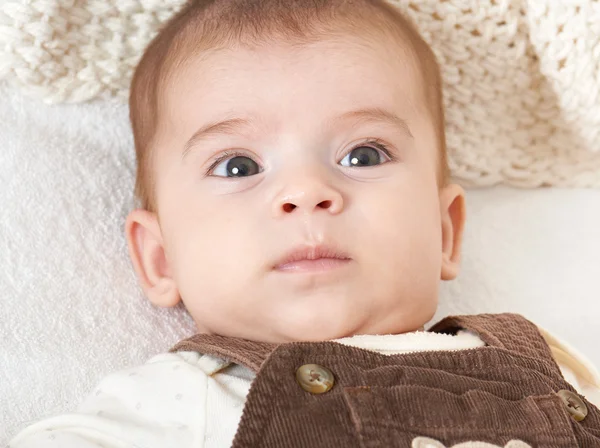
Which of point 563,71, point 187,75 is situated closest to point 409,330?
point 187,75

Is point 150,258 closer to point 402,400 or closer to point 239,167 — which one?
point 239,167

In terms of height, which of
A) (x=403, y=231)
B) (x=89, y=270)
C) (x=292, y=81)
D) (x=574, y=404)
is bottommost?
(x=89, y=270)

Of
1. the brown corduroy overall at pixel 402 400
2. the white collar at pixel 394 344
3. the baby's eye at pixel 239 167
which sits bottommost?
the white collar at pixel 394 344

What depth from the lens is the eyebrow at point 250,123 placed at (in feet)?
4.17

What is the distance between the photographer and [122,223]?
149 cm

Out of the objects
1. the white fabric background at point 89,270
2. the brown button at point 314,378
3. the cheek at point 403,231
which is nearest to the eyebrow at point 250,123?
the cheek at point 403,231

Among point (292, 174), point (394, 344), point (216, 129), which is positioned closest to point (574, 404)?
point (394, 344)

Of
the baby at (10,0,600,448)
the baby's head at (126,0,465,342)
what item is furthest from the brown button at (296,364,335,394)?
the baby's head at (126,0,465,342)

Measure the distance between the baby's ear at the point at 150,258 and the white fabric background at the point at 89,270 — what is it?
30mm

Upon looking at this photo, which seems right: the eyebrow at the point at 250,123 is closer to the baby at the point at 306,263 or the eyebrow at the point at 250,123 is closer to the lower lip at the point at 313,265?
the baby at the point at 306,263

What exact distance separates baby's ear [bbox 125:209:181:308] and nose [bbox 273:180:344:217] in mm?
279

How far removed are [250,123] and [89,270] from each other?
36cm

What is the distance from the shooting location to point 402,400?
1.07 m

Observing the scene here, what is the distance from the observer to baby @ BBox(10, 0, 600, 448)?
108 cm
